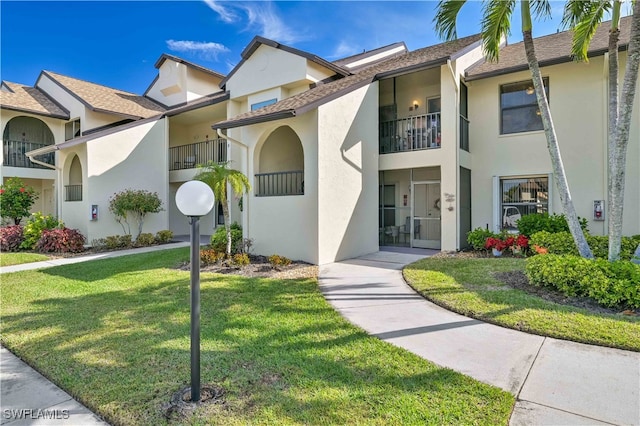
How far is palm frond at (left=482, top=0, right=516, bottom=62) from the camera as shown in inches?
284

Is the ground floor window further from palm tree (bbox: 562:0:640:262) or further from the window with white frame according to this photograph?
palm tree (bbox: 562:0:640:262)

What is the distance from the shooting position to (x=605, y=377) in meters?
3.56

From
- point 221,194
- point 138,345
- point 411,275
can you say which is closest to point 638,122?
point 411,275

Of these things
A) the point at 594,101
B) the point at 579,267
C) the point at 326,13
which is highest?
the point at 326,13

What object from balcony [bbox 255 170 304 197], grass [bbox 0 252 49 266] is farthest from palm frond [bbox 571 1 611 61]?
grass [bbox 0 252 49 266]

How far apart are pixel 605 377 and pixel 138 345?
5.34 m

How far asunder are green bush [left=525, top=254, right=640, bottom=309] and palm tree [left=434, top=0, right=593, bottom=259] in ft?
2.94

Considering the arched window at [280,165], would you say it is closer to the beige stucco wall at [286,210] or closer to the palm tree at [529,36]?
the beige stucco wall at [286,210]

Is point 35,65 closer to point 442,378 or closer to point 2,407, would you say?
point 2,407

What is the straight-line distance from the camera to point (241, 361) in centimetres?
403

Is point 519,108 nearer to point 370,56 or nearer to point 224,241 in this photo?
point 370,56

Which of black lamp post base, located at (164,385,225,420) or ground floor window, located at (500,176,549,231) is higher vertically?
ground floor window, located at (500,176,549,231)

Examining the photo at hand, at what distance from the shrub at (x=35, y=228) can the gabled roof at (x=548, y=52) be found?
1707cm

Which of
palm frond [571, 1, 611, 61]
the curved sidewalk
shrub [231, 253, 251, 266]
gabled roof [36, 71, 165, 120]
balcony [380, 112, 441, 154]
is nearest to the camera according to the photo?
the curved sidewalk
